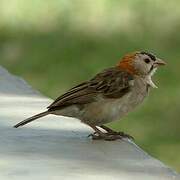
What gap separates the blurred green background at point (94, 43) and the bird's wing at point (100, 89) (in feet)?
10.6

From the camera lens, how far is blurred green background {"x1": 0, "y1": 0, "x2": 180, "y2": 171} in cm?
1125

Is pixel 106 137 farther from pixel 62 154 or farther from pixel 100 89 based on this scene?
pixel 62 154

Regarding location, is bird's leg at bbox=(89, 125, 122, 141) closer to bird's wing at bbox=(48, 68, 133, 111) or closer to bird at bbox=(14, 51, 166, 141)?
bird at bbox=(14, 51, 166, 141)

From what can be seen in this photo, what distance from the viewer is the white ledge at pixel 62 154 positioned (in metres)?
5.71

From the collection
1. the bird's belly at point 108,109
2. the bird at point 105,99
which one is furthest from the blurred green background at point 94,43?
the bird's belly at point 108,109

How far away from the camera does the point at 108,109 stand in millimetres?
6840

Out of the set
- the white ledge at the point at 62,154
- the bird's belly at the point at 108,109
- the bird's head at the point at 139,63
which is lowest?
the white ledge at the point at 62,154

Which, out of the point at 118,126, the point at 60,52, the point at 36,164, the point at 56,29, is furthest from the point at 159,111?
the point at 36,164

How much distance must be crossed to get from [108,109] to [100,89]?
0.16 m

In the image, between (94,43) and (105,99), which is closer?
(105,99)

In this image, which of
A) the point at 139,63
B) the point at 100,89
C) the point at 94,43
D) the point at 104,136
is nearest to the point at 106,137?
the point at 104,136

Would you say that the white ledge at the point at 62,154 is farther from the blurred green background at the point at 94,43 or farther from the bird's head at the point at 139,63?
the blurred green background at the point at 94,43

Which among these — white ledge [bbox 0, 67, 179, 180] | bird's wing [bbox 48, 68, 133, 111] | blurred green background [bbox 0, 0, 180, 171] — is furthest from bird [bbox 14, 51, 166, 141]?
blurred green background [bbox 0, 0, 180, 171]

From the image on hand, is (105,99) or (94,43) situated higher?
(94,43)
